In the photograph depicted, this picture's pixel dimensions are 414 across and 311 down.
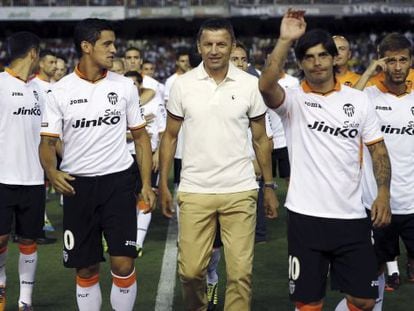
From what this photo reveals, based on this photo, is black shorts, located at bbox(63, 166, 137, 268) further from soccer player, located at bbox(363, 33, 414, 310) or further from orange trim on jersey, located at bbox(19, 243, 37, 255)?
soccer player, located at bbox(363, 33, 414, 310)

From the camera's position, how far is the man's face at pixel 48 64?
11.8m

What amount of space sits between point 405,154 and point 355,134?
1.36 m

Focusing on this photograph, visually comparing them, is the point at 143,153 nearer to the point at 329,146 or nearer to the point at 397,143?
the point at 329,146

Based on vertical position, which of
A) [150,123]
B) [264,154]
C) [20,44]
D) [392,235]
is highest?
[20,44]

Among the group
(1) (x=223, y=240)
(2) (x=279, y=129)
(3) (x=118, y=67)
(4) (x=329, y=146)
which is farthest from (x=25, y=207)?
(2) (x=279, y=129)

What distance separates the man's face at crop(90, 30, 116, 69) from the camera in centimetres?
638

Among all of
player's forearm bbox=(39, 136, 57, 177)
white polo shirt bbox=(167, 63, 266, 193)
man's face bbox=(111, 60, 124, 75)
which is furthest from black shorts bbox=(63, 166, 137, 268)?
man's face bbox=(111, 60, 124, 75)

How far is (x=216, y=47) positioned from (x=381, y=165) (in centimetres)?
143

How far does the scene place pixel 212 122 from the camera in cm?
612

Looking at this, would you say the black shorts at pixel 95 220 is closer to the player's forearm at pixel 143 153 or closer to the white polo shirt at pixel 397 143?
the player's forearm at pixel 143 153

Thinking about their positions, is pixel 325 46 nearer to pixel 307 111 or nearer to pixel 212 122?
pixel 307 111

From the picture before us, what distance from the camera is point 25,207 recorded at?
24.2ft

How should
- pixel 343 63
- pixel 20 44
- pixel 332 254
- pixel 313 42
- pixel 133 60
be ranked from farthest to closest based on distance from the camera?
pixel 133 60 → pixel 343 63 → pixel 20 44 → pixel 332 254 → pixel 313 42

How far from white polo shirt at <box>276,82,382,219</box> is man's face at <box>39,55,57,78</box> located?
266 inches
